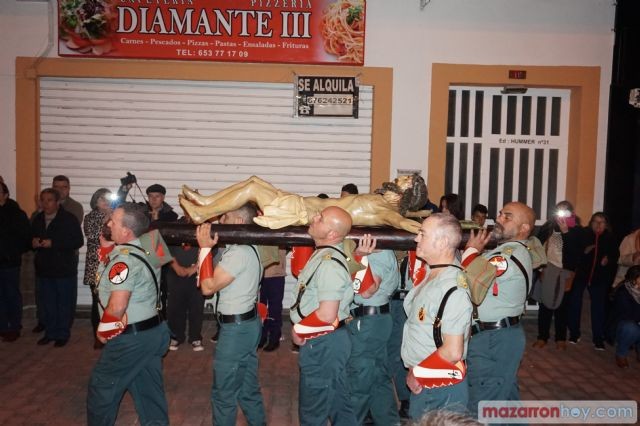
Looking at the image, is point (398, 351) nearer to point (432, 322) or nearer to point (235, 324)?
point (235, 324)

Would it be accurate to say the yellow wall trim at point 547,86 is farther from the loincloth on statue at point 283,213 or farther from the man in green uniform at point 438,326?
the man in green uniform at point 438,326

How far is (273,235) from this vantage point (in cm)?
443

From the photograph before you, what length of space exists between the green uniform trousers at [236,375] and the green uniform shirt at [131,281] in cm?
63

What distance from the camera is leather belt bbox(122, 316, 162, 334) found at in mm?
4652

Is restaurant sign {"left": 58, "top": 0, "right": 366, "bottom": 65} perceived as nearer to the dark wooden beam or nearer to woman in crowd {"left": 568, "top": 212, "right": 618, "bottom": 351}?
woman in crowd {"left": 568, "top": 212, "right": 618, "bottom": 351}

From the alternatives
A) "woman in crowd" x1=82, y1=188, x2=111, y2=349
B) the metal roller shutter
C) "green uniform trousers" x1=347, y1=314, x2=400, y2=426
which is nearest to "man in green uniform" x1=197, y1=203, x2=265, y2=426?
"green uniform trousers" x1=347, y1=314, x2=400, y2=426

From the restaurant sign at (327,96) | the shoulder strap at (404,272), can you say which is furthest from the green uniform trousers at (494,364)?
the restaurant sign at (327,96)

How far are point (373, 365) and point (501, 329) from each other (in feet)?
3.76

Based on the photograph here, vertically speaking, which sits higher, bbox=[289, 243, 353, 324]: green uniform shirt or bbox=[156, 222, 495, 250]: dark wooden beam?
bbox=[156, 222, 495, 250]: dark wooden beam

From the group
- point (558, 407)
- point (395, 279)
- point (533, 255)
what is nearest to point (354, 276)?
point (395, 279)

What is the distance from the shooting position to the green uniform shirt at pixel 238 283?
4.73m

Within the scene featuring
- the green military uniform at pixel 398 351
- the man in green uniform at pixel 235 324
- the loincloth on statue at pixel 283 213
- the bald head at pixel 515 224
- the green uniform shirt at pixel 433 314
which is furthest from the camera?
the green military uniform at pixel 398 351

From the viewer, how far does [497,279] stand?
478cm

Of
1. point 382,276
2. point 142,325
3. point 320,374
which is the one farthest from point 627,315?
point 142,325
